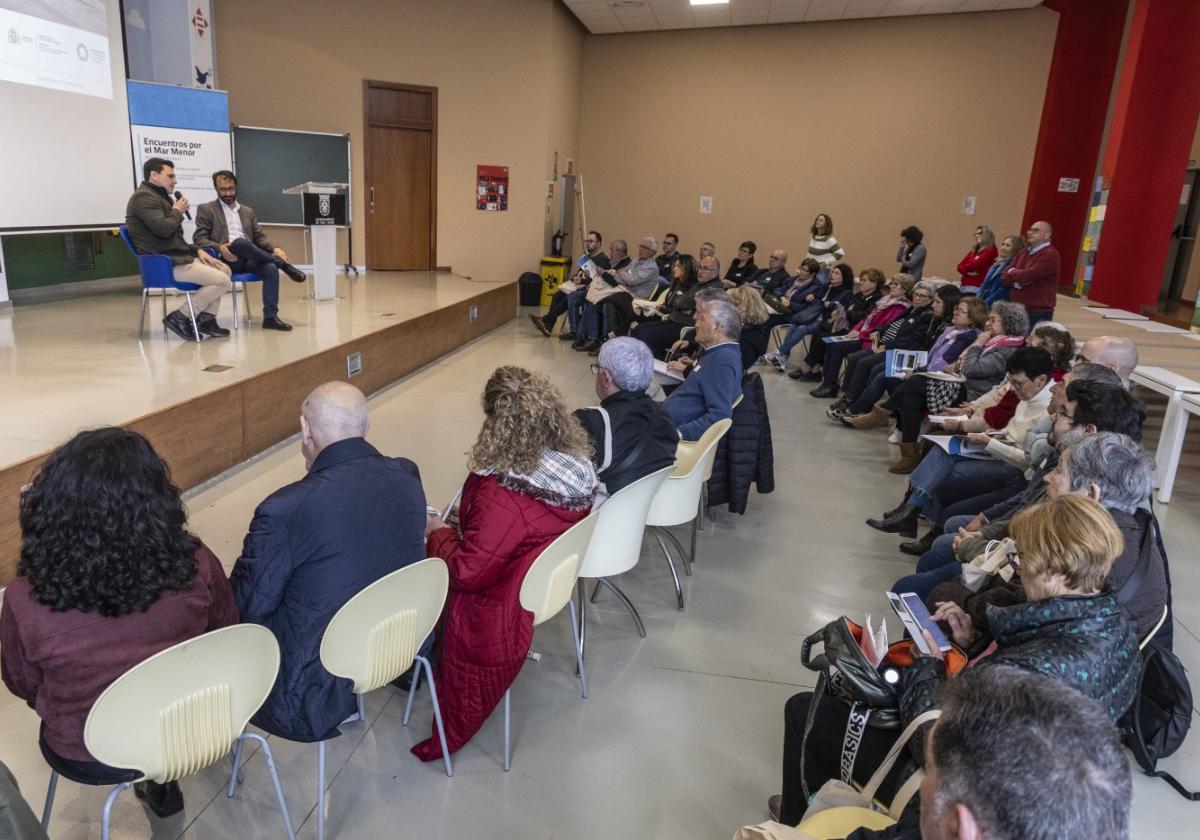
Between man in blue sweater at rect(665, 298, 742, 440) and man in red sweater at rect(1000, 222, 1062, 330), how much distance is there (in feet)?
Answer: 10.0

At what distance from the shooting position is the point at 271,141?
9.60 metres

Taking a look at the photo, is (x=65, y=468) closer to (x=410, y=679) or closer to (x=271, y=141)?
(x=410, y=679)

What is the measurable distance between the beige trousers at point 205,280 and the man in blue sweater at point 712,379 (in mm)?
3655

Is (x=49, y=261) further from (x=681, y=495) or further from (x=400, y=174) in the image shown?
(x=681, y=495)

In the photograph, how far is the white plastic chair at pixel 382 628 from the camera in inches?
66.9

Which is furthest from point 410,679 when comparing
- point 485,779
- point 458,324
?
point 458,324

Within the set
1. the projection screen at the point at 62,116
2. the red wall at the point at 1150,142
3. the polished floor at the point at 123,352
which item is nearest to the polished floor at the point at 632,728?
the polished floor at the point at 123,352

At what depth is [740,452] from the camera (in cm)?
379

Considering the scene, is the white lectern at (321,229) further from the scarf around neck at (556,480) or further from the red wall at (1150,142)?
the red wall at (1150,142)

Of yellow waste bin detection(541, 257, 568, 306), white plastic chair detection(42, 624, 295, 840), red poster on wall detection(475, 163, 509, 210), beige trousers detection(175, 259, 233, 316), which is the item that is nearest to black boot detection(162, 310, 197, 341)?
beige trousers detection(175, 259, 233, 316)

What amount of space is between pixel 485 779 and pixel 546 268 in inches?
374

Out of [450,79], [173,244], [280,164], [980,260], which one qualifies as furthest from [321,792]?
[450,79]

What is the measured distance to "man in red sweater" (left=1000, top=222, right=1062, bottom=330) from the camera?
5.59 m

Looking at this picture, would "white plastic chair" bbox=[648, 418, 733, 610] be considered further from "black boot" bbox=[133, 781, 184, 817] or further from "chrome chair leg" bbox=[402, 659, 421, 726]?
"black boot" bbox=[133, 781, 184, 817]
